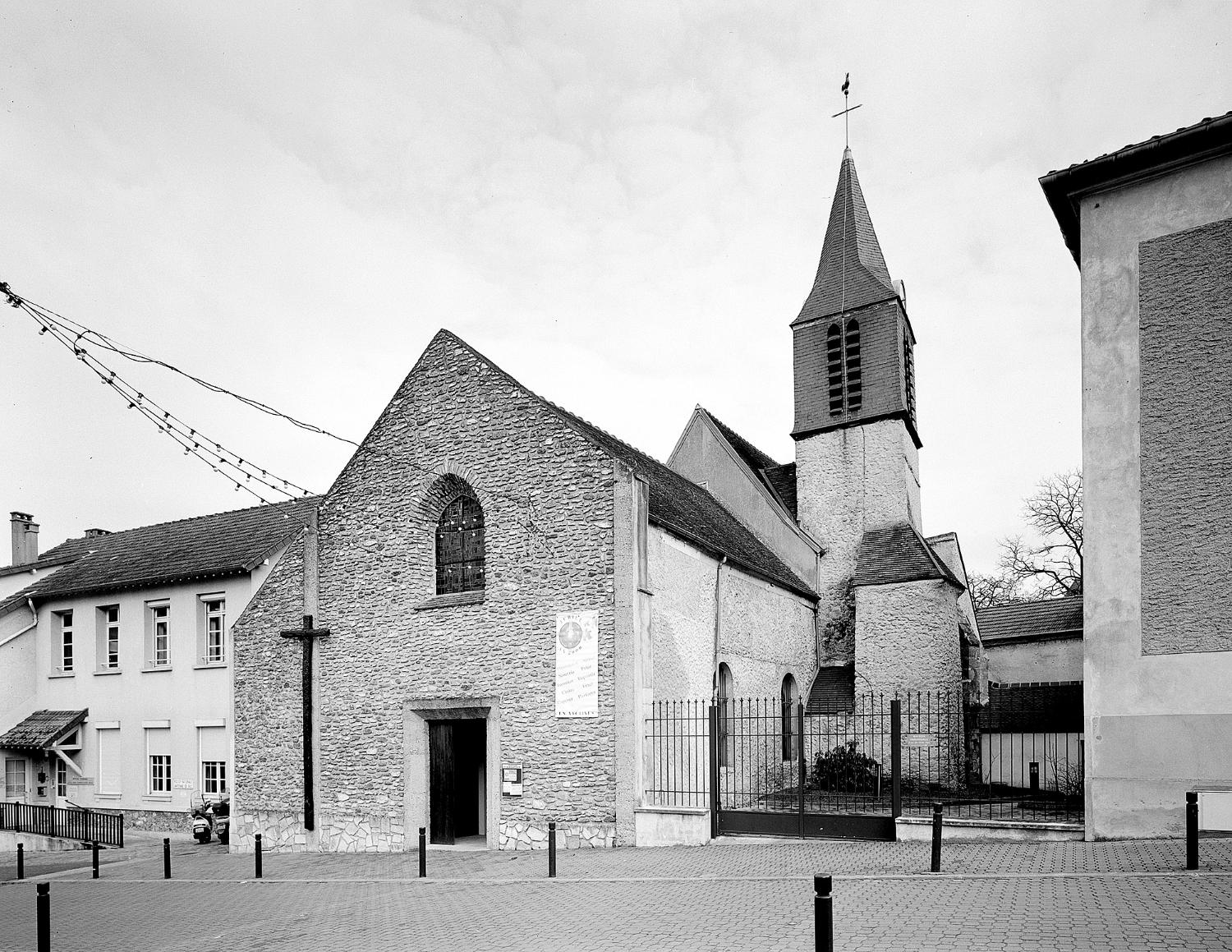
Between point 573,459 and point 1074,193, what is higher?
point 1074,193

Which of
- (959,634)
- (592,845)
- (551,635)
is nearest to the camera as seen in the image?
(592,845)

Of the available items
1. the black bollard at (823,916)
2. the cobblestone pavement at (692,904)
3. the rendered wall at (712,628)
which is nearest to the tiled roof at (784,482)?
the rendered wall at (712,628)

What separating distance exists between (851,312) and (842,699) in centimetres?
1021

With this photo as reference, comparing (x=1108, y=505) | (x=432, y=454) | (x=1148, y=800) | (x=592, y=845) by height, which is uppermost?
(x=432, y=454)

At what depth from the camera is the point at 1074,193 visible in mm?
13984

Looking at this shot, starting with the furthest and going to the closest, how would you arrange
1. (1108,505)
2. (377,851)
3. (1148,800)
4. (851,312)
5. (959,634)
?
(851,312) < (959,634) < (377,851) < (1108,505) < (1148,800)

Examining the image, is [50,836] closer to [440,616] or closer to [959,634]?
[440,616]

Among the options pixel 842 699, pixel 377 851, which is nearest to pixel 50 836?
pixel 377 851

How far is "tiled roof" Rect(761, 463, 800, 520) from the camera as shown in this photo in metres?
27.3

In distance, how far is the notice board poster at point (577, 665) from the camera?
618 inches

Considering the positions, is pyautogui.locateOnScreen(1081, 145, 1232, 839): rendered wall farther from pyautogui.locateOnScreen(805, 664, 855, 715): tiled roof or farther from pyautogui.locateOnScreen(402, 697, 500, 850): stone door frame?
pyautogui.locateOnScreen(805, 664, 855, 715): tiled roof

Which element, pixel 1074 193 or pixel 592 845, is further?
pixel 592 845

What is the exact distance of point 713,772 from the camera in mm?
15086

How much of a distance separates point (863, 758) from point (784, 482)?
32.1 ft
